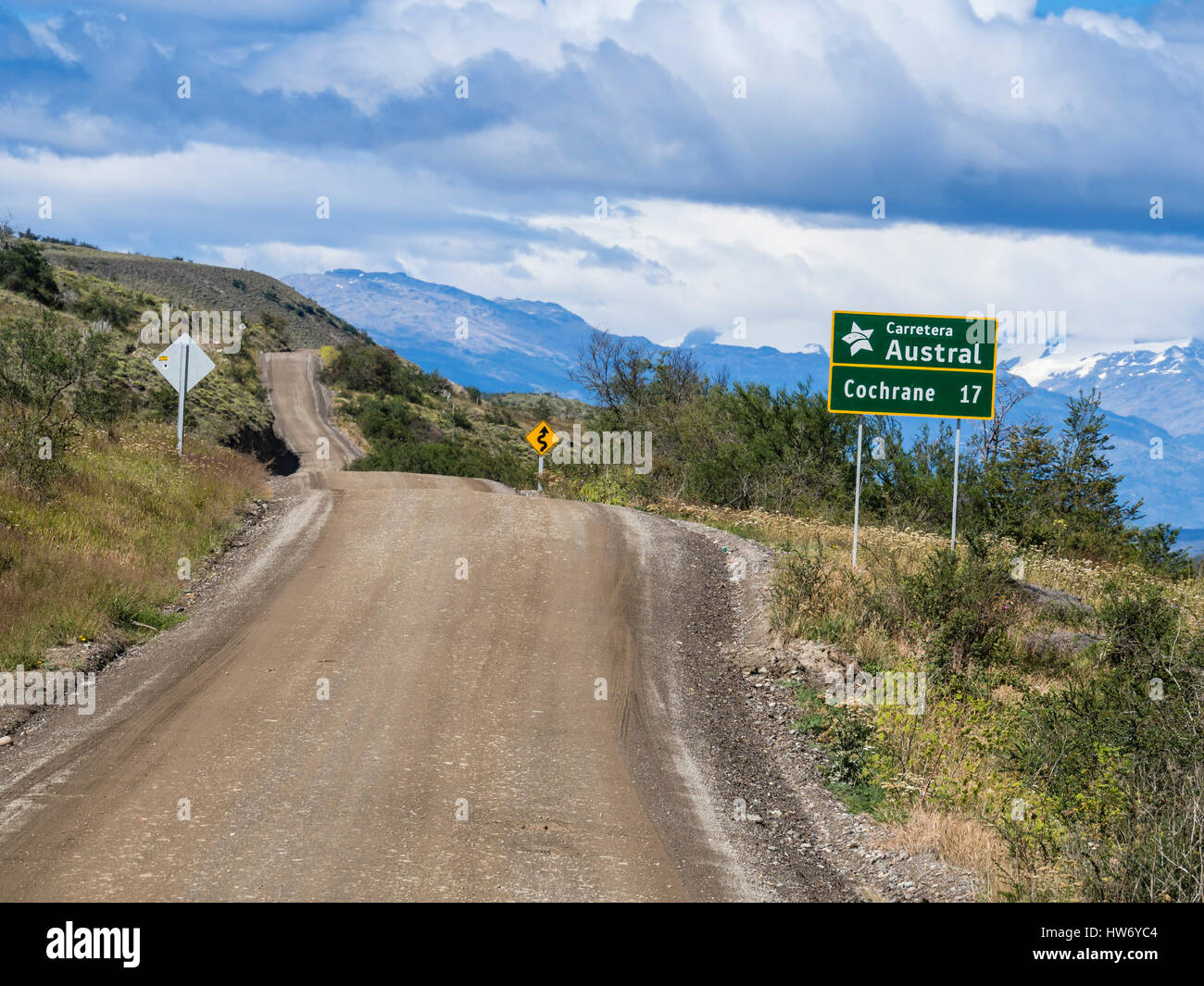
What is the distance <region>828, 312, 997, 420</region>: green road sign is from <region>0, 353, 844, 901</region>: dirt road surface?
372 centimetres

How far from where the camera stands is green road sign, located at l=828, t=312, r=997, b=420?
16.0 m

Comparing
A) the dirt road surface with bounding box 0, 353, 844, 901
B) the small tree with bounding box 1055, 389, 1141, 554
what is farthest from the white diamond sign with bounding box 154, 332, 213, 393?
the small tree with bounding box 1055, 389, 1141, 554

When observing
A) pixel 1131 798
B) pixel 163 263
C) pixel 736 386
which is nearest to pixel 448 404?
pixel 736 386

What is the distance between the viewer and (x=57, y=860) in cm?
603

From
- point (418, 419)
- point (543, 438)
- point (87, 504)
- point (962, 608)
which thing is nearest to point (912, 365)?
point (962, 608)

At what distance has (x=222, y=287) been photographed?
149m

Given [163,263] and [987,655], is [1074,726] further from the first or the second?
[163,263]

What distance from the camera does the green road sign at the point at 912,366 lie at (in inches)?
629

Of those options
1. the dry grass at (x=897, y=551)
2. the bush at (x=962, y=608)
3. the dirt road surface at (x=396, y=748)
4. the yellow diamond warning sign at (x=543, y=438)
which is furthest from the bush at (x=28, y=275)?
the bush at (x=962, y=608)

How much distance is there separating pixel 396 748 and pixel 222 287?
154 meters

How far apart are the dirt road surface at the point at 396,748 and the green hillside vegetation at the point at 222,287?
374 feet

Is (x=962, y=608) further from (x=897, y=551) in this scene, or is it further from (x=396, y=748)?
(x=396, y=748)

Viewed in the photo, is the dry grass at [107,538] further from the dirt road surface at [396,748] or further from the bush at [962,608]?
A: the bush at [962,608]

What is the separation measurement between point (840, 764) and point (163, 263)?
527 feet
